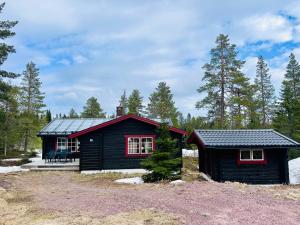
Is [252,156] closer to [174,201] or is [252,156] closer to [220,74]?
[174,201]

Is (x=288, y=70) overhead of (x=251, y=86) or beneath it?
overhead

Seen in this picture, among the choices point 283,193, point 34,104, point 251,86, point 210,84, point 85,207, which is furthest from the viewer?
point 34,104

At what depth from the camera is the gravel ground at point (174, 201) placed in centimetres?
825

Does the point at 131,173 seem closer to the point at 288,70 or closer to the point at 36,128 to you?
the point at 36,128

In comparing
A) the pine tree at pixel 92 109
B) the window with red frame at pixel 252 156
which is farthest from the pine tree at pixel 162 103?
the window with red frame at pixel 252 156

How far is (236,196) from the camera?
1095 cm

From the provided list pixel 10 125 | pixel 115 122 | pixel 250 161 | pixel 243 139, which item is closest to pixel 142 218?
pixel 250 161

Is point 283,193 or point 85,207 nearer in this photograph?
point 85,207

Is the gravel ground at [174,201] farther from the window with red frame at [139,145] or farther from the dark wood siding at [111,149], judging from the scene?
the window with red frame at [139,145]

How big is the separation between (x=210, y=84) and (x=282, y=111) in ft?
32.6

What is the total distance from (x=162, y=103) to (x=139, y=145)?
30.7m

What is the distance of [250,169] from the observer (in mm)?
15625

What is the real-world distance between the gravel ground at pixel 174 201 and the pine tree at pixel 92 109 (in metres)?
39.5

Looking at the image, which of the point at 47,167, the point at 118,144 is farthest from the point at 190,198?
the point at 47,167
